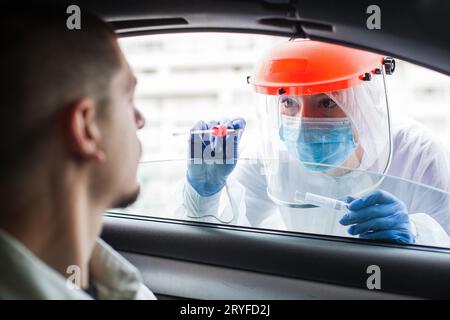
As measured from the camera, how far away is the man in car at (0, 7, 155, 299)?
0.90 m

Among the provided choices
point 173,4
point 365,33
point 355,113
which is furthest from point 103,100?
point 355,113

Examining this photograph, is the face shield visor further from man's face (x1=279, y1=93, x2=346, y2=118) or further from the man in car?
the man in car

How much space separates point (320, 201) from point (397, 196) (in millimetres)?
215

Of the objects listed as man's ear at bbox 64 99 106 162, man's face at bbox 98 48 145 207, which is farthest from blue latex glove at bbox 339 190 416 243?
man's ear at bbox 64 99 106 162

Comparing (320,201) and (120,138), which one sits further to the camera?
(320,201)

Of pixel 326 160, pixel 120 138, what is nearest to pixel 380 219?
pixel 326 160

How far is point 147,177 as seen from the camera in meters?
1.78

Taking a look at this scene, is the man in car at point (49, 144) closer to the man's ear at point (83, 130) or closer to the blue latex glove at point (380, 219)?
the man's ear at point (83, 130)

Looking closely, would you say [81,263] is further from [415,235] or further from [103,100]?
[415,235]

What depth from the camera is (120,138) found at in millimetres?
997

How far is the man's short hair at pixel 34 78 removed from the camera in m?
0.90

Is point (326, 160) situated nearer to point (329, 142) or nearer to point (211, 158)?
point (329, 142)

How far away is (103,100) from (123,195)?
196 mm

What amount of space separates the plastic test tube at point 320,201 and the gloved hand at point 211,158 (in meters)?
0.23
